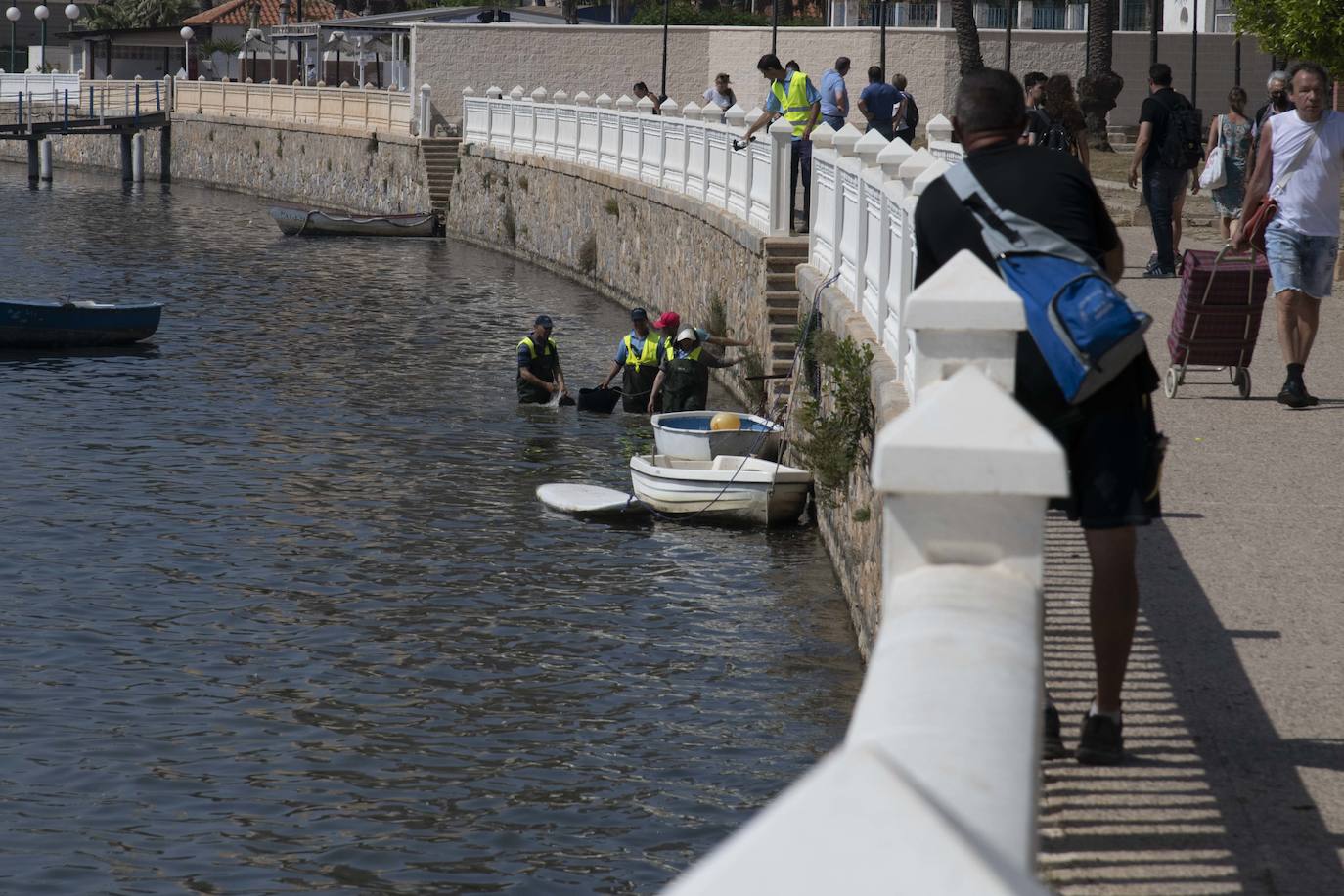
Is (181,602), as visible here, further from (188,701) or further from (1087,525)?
(1087,525)

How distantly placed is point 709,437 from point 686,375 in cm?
318

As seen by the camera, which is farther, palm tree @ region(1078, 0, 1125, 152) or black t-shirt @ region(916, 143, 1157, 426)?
palm tree @ region(1078, 0, 1125, 152)

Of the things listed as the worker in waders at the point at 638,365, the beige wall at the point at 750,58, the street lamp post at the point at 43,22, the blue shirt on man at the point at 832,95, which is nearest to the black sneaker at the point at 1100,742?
the worker in waders at the point at 638,365

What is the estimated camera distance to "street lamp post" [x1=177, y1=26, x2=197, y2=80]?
6500cm

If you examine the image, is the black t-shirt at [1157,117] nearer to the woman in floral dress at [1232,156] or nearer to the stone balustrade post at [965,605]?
the woman in floral dress at [1232,156]

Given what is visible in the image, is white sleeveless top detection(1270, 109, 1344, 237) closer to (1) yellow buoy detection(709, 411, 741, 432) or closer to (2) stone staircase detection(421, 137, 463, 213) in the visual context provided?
(1) yellow buoy detection(709, 411, 741, 432)

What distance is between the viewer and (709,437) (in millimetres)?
15594

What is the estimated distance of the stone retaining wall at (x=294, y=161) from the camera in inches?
1735

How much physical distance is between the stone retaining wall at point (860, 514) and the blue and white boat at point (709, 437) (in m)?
0.37

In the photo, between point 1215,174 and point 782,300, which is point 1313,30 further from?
point 782,300

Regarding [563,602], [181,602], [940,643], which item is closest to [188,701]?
[181,602]

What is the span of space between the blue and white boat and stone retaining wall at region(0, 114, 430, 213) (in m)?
26.9

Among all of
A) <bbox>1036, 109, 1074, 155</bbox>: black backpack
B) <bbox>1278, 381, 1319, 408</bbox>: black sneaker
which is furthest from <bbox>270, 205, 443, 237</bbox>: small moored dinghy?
<bbox>1278, 381, 1319, 408</bbox>: black sneaker

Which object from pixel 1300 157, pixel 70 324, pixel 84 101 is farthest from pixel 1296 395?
pixel 84 101
